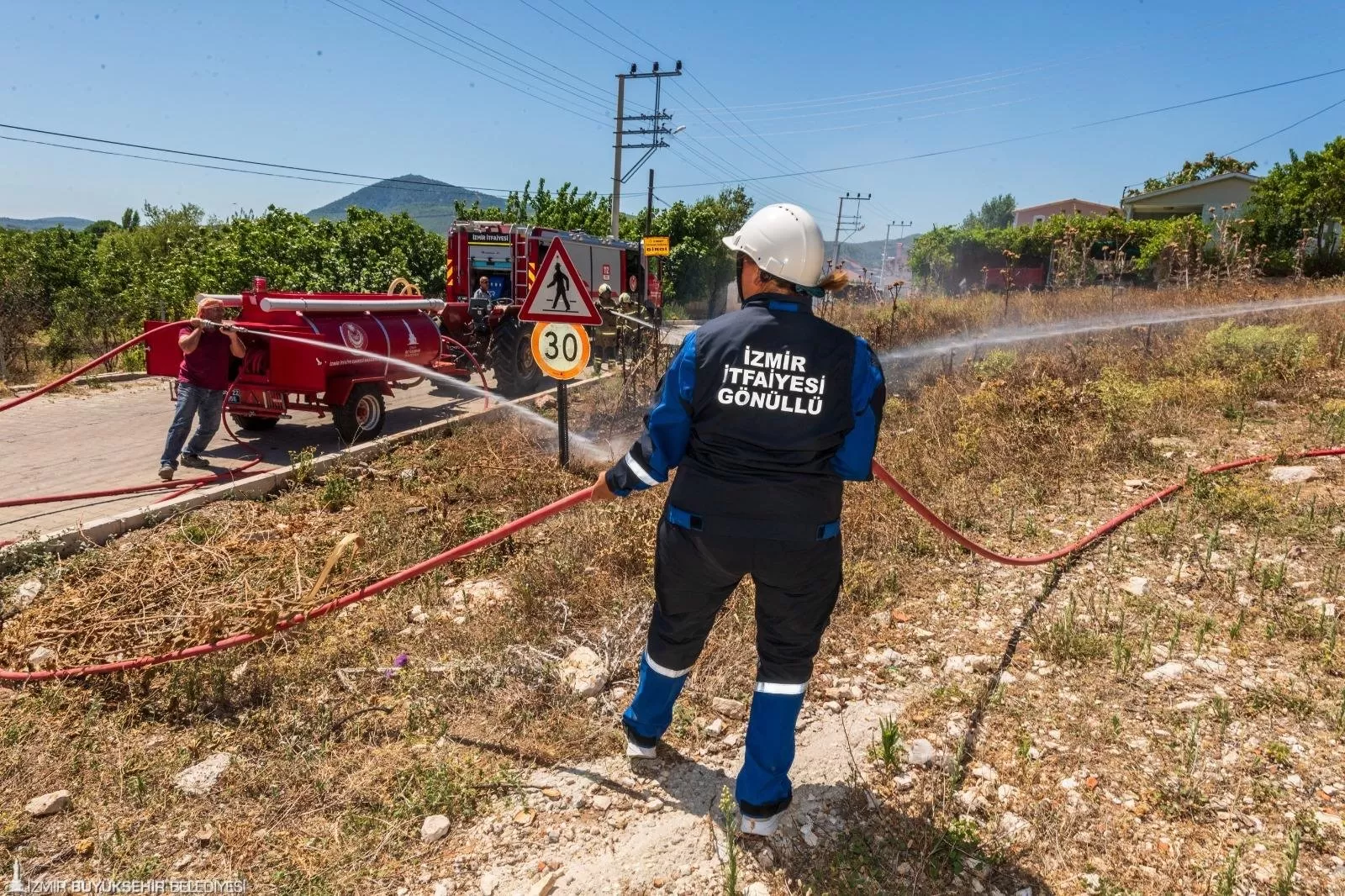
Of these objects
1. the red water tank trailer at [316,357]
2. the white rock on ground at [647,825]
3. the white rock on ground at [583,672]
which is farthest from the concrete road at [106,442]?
the white rock on ground at [647,825]

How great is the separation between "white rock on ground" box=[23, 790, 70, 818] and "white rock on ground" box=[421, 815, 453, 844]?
127 cm

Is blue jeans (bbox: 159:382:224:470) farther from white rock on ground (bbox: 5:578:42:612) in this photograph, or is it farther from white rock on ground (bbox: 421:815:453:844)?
white rock on ground (bbox: 421:815:453:844)

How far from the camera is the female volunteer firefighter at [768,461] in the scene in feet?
8.18

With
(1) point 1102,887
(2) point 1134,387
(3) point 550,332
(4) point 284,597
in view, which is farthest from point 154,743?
(2) point 1134,387

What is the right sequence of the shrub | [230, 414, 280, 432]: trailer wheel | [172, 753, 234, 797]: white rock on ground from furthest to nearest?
1. the shrub
2. [230, 414, 280, 432]: trailer wheel
3. [172, 753, 234, 797]: white rock on ground

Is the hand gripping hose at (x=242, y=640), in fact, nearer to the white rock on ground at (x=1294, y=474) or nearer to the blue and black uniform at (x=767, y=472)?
the blue and black uniform at (x=767, y=472)

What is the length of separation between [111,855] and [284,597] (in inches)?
61.5

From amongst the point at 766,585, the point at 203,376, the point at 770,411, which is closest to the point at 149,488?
the point at 203,376

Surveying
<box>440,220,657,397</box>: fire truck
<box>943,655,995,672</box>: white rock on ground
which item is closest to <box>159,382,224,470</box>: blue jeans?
<box>440,220,657,397</box>: fire truck

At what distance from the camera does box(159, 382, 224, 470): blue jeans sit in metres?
6.50

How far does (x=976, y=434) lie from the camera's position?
697 centimetres

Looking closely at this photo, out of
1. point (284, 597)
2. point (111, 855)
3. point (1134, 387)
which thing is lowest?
point (111, 855)

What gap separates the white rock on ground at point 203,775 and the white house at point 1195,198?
37841 mm

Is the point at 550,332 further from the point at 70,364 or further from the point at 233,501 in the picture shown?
the point at 70,364
